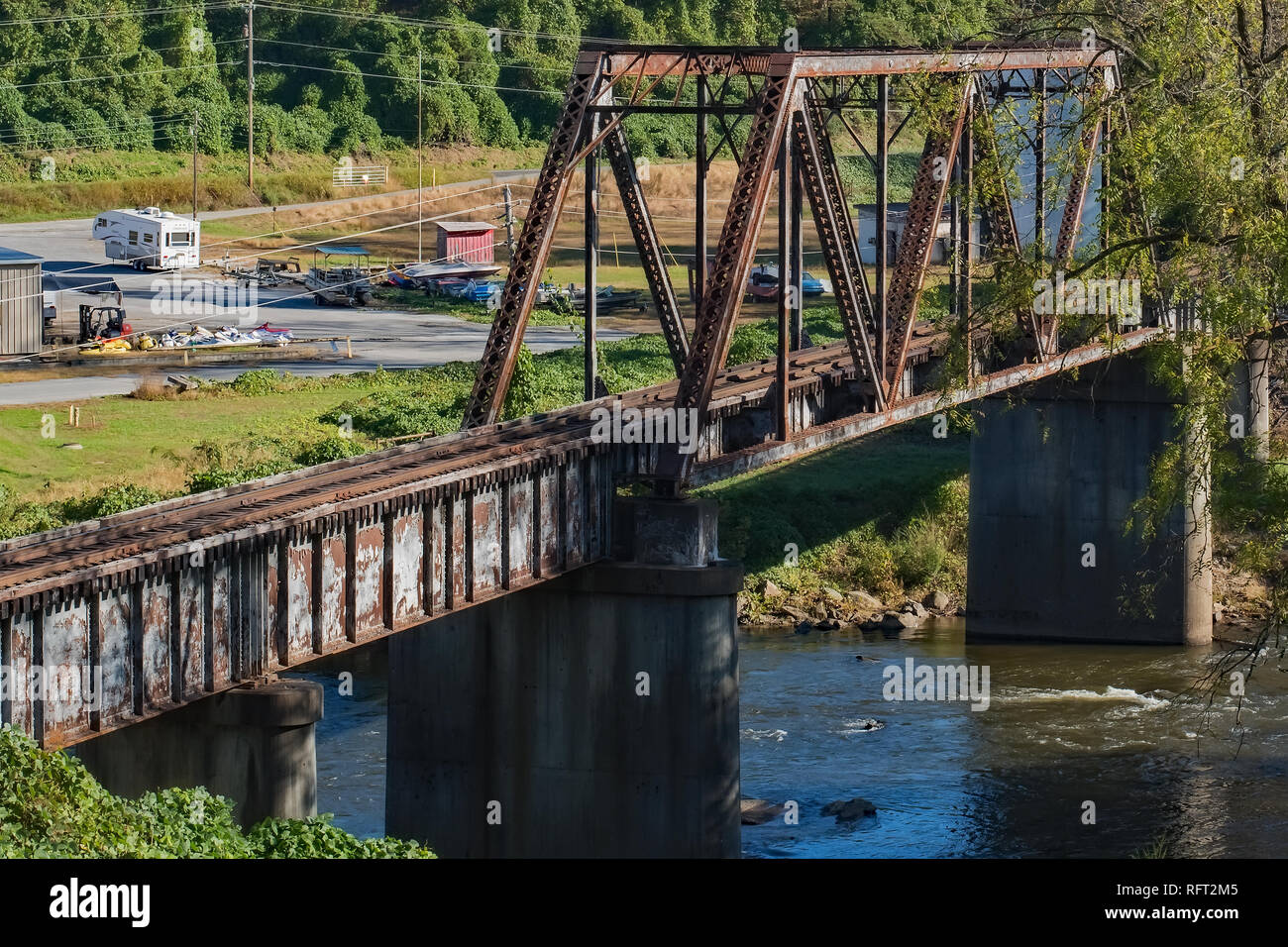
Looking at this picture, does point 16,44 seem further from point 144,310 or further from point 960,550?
point 960,550

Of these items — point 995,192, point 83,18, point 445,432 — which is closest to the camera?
point 995,192

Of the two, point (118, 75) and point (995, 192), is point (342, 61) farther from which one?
point (995, 192)

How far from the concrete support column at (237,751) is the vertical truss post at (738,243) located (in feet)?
24.7

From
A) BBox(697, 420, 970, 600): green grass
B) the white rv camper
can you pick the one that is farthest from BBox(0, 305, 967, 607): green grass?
the white rv camper

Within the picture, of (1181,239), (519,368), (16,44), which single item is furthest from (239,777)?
(16,44)

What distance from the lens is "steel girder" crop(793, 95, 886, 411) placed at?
1230 inches

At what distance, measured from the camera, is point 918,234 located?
115 ft

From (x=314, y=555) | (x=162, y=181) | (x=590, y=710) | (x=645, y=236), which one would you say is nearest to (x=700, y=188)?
(x=645, y=236)

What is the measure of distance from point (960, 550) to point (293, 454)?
18.3 m

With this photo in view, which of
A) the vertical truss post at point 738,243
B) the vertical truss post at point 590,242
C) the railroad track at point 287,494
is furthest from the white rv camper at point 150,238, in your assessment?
the vertical truss post at point 738,243

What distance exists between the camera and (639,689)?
29.7 meters

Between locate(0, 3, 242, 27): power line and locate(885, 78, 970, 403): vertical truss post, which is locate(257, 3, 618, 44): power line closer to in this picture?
locate(0, 3, 242, 27): power line

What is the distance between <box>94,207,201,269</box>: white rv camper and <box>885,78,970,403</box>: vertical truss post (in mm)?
52764

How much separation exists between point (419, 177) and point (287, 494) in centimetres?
7316
